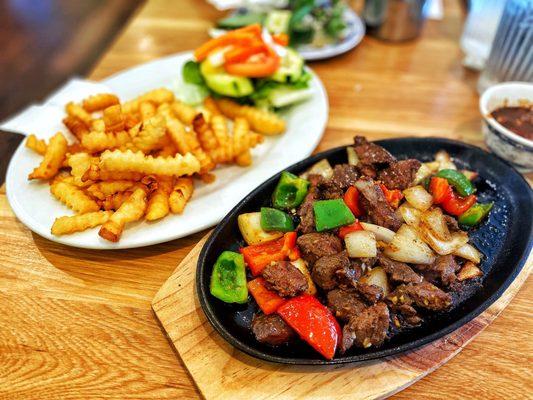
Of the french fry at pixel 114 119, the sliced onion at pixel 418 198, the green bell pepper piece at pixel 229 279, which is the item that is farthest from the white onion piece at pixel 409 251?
the french fry at pixel 114 119

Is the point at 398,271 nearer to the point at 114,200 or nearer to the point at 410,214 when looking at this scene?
the point at 410,214

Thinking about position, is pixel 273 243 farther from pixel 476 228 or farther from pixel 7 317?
pixel 7 317

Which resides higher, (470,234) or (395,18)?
(395,18)

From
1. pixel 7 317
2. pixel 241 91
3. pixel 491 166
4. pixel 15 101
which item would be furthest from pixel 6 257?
pixel 15 101

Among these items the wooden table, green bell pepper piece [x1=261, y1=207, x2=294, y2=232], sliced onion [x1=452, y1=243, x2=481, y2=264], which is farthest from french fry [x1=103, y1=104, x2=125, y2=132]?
sliced onion [x1=452, y1=243, x2=481, y2=264]

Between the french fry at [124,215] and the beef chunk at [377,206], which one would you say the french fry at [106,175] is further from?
the beef chunk at [377,206]

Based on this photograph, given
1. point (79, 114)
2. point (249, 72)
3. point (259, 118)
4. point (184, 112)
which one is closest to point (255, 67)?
point (249, 72)
